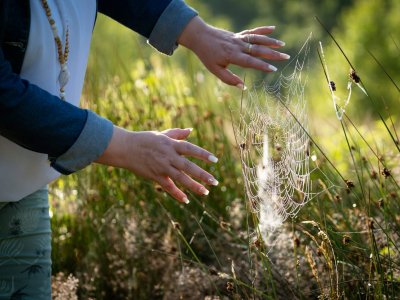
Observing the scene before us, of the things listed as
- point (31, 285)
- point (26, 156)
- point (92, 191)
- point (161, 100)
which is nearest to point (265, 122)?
point (26, 156)

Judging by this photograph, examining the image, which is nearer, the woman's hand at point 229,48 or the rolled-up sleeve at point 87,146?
the rolled-up sleeve at point 87,146

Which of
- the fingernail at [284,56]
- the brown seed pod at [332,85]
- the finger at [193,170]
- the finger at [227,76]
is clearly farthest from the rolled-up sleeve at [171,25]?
the finger at [193,170]

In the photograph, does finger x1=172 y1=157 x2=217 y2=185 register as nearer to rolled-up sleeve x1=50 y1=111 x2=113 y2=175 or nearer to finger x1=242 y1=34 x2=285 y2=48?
rolled-up sleeve x1=50 y1=111 x2=113 y2=175

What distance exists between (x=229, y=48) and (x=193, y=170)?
20.6 inches

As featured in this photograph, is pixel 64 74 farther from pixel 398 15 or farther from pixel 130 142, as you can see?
pixel 398 15

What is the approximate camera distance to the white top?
2086 mm

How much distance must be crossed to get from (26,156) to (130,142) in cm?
37

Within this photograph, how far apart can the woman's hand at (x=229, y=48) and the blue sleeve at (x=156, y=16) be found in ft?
0.13

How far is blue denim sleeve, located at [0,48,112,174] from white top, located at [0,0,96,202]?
0.19m

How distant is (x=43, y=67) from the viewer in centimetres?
212

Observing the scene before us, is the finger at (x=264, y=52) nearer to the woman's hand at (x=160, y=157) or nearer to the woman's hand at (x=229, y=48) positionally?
the woman's hand at (x=229, y=48)

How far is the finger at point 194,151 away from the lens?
1.88 m

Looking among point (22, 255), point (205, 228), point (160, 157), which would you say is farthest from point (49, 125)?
point (205, 228)

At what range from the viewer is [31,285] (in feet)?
7.72
